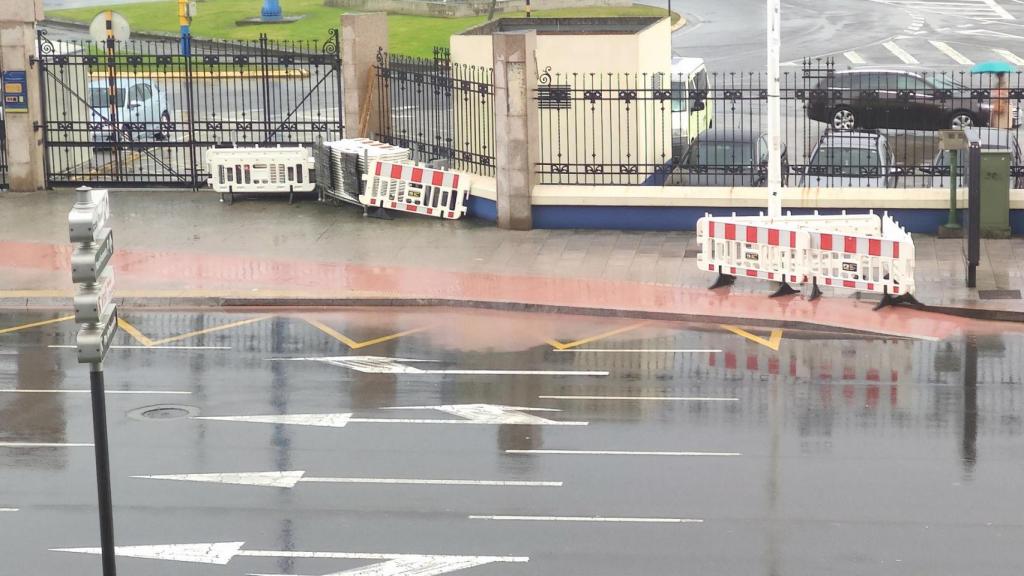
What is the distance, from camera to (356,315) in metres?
20.5

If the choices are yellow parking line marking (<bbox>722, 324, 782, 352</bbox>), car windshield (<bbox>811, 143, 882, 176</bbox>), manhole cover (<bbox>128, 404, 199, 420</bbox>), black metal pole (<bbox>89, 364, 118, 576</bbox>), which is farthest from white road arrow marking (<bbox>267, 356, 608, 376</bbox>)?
car windshield (<bbox>811, 143, 882, 176</bbox>)

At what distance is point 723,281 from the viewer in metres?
21.1

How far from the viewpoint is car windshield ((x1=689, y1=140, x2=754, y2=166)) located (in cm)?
2508

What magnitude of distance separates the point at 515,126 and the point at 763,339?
6.65 m

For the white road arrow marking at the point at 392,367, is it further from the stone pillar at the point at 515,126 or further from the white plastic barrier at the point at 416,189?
the white plastic barrier at the point at 416,189

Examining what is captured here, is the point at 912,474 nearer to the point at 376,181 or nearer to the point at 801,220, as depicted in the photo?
the point at 801,220

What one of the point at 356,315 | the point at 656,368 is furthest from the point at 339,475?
the point at 356,315

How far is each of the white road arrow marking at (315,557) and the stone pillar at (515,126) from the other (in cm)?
1260

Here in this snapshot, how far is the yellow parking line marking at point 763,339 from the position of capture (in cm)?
1867

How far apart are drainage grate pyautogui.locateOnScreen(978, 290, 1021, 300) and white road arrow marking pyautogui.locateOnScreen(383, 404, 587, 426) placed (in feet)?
22.6

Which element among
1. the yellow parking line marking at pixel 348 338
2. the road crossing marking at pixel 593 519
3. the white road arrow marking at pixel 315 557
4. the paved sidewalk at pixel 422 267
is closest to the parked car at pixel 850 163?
the paved sidewalk at pixel 422 267

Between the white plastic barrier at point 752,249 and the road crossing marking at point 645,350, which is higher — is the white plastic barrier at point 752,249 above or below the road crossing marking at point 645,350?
above

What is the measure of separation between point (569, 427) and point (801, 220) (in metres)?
6.50

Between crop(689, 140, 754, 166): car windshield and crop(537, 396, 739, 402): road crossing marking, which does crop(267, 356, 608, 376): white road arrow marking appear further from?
crop(689, 140, 754, 166): car windshield
